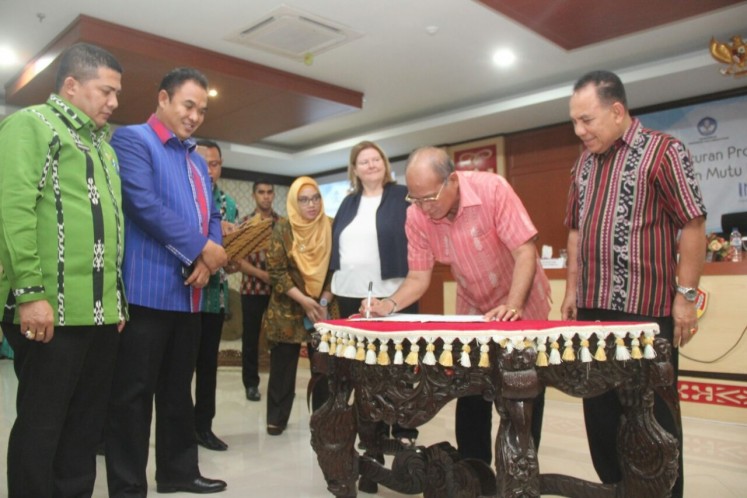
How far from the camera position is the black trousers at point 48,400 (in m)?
1.57

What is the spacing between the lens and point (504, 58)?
4.99m

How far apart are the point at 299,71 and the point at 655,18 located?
2.81m

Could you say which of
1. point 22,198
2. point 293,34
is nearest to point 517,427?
point 22,198

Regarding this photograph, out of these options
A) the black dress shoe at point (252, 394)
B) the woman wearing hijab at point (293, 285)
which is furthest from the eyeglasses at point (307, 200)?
the black dress shoe at point (252, 394)

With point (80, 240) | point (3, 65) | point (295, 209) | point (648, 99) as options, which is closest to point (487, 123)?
point (648, 99)

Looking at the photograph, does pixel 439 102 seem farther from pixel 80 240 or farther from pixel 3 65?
pixel 80 240

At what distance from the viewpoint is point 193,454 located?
2.19 meters

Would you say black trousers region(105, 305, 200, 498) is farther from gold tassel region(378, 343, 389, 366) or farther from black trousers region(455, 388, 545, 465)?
black trousers region(455, 388, 545, 465)

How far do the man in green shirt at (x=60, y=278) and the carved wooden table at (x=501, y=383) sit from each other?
2.07 feet

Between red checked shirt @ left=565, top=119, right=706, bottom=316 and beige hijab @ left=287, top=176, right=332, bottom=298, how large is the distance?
1.60 m

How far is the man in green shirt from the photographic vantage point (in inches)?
59.8

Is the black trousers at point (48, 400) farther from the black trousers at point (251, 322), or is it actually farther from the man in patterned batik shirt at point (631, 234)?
the black trousers at point (251, 322)

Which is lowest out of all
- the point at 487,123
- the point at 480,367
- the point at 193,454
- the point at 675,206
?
the point at 193,454

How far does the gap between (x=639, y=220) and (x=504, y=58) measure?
3643 millimetres
